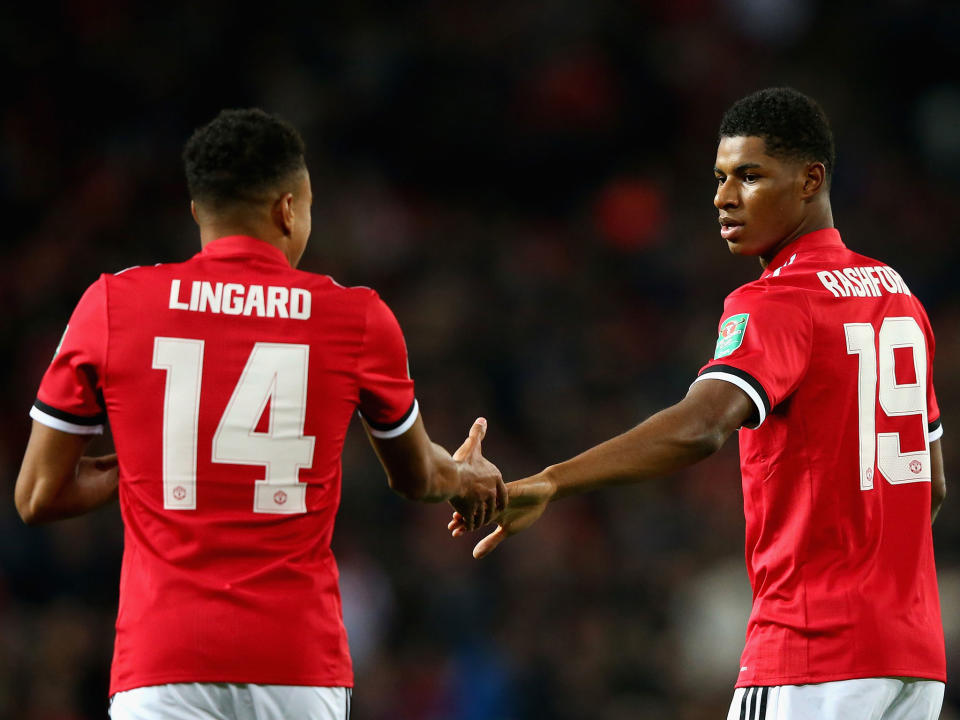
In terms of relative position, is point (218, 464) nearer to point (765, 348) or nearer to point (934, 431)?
point (765, 348)

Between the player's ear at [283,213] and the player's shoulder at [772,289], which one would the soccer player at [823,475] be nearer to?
the player's shoulder at [772,289]

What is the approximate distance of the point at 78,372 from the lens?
3457mm

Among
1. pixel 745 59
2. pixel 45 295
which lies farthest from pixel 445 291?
pixel 745 59

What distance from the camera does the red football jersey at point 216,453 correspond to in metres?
3.39

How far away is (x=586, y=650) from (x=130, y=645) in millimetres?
6201

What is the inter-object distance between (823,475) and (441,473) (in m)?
1.12

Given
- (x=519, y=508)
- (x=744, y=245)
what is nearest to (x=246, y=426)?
(x=519, y=508)

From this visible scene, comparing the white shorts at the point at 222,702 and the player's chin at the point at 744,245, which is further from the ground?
the player's chin at the point at 744,245

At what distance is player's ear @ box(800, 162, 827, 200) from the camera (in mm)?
4250

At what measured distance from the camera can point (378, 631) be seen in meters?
9.75

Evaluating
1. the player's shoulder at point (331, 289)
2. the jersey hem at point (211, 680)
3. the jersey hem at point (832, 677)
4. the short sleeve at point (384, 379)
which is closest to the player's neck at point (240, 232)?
the player's shoulder at point (331, 289)

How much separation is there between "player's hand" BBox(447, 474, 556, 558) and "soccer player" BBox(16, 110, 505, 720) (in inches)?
29.3

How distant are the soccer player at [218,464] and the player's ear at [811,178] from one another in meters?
1.52

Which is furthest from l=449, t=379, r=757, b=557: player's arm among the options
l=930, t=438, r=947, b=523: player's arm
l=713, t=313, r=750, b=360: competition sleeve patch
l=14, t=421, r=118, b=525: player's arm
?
l=14, t=421, r=118, b=525: player's arm
